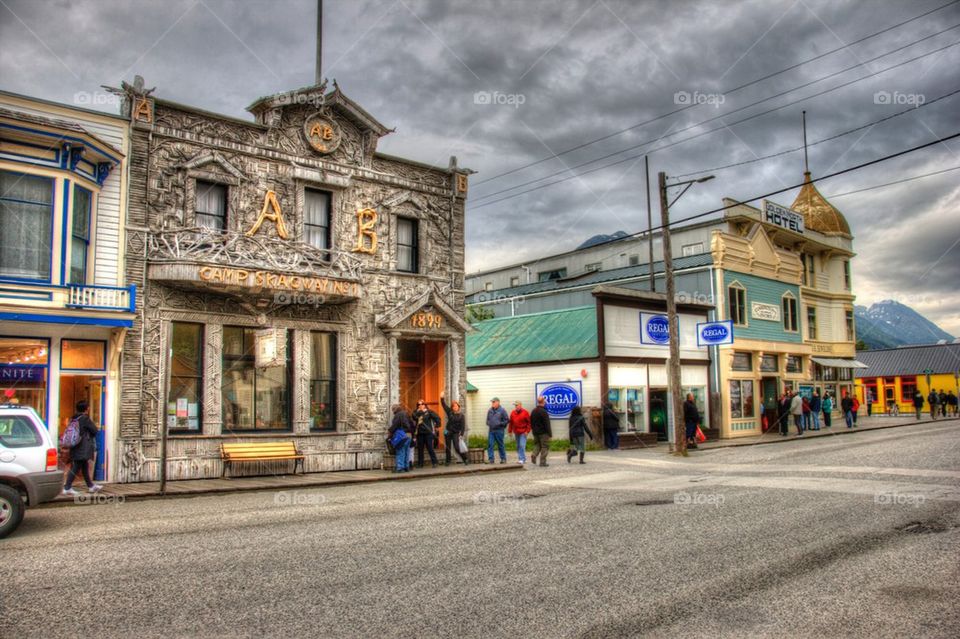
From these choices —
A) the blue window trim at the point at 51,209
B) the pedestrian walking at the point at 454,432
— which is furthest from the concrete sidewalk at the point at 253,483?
the blue window trim at the point at 51,209

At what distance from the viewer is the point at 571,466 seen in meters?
20.6

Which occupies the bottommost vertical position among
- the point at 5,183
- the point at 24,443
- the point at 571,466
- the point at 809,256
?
the point at 571,466

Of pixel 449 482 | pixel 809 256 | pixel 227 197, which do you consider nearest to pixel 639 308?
pixel 449 482

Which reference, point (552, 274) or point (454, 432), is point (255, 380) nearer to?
point (454, 432)

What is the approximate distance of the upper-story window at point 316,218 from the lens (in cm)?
2008

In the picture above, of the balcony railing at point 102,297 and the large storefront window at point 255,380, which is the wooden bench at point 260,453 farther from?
the balcony railing at point 102,297

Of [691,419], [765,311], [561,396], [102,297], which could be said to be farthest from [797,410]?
[102,297]

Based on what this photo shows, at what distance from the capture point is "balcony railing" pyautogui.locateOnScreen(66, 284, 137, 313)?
1513 centimetres

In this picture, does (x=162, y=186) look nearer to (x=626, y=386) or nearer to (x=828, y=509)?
(x=828, y=509)

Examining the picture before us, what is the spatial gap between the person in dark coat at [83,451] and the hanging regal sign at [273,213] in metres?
6.58

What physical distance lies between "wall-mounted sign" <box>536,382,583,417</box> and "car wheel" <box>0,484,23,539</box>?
2048cm

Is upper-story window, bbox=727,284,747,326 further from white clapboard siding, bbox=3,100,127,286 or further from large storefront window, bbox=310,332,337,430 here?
white clapboard siding, bbox=3,100,127,286

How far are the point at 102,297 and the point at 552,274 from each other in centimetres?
3750

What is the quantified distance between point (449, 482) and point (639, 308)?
15.5 meters
